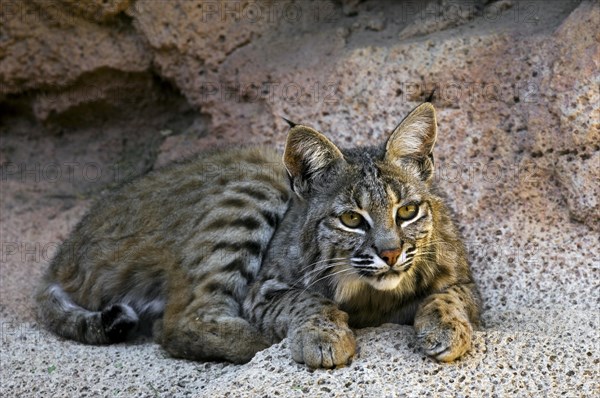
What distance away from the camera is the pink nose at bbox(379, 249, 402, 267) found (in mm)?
4430

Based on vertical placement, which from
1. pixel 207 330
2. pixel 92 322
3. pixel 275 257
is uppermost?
pixel 275 257

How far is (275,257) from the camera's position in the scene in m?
5.34

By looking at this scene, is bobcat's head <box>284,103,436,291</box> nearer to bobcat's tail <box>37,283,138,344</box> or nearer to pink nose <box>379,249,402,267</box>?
pink nose <box>379,249,402,267</box>

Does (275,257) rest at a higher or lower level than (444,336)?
lower

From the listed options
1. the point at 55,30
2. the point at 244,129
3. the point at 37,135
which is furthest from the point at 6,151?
the point at 244,129

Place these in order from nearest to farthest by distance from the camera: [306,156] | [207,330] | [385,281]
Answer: [385,281] < [306,156] < [207,330]

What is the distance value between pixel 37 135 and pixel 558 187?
4.48 metres

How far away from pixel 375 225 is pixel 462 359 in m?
0.75

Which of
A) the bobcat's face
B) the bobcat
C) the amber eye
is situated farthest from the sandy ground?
the amber eye

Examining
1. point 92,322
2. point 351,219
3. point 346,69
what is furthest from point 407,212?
point 346,69

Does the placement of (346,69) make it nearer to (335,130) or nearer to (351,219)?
(335,130)

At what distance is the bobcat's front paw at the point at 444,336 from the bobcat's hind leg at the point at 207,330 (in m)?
0.98

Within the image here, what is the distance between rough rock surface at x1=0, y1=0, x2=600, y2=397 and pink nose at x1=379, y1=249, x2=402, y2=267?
42 centimetres

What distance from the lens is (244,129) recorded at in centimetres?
712
